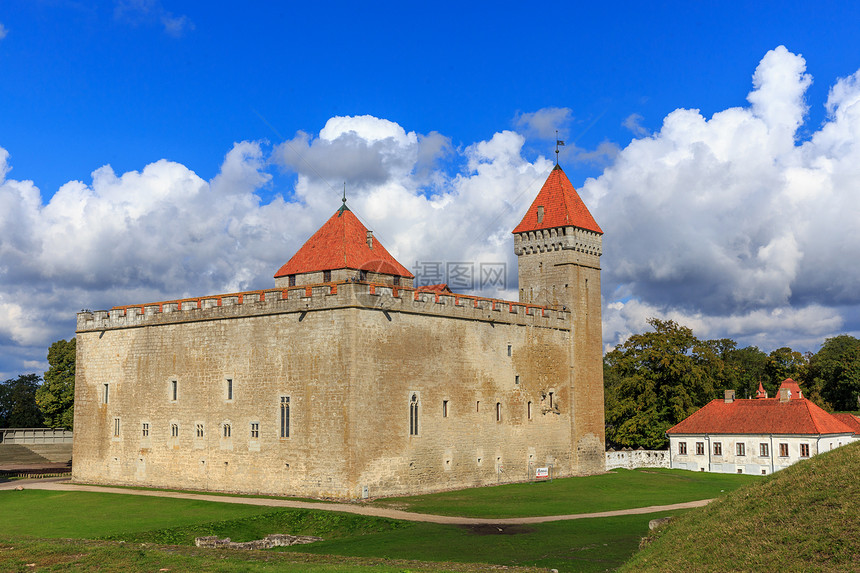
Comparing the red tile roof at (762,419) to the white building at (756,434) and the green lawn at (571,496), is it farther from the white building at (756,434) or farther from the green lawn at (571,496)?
the green lawn at (571,496)

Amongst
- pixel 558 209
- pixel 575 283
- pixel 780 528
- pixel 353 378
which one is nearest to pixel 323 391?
pixel 353 378

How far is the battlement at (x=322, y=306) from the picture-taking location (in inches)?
1388

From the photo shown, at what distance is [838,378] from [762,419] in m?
26.8

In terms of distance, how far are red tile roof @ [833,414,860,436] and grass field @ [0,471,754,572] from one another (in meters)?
15.8

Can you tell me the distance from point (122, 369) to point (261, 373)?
10.5m

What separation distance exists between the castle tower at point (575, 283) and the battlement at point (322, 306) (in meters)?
1.63

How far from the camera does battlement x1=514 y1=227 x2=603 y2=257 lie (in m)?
47.1

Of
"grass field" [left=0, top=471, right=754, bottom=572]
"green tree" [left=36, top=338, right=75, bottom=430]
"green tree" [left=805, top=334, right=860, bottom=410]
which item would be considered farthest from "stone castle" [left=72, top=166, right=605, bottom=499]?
"green tree" [left=805, top=334, right=860, bottom=410]

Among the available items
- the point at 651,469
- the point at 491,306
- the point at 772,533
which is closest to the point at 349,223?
the point at 491,306

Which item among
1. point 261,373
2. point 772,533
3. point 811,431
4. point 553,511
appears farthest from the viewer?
point 811,431

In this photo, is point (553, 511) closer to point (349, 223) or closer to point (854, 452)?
point (854, 452)

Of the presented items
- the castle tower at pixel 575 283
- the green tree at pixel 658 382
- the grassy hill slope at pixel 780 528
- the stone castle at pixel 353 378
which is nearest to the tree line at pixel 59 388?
the stone castle at pixel 353 378

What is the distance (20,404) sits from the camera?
257ft

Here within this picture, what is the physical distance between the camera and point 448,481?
37.7m
